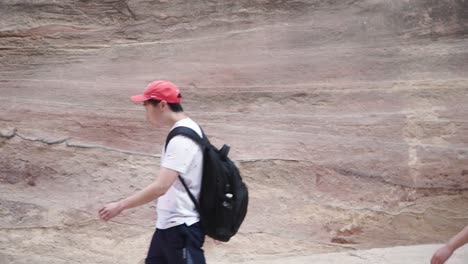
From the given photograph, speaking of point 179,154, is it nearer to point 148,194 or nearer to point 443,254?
point 148,194

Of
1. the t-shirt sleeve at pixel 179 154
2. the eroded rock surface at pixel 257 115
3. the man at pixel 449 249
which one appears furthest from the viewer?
the eroded rock surface at pixel 257 115

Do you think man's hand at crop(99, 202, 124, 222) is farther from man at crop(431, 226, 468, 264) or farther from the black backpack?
man at crop(431, 226, 468, 264)

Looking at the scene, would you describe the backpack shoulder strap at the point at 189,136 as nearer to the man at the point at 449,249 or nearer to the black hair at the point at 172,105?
the black hair at the point at 172,105

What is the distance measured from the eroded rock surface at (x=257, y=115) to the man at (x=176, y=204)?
7.20ft

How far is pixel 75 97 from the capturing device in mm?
5559

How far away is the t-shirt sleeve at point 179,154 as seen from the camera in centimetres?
290

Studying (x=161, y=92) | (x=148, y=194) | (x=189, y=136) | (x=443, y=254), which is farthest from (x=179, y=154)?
(x=443, y=254)

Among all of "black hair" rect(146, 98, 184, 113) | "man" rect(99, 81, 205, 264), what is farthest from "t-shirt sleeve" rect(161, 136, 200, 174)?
"black hair" rect(146, 98, 184, 113)

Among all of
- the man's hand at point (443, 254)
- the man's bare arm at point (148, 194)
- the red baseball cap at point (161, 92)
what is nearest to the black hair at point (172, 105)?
the red baseball cap at point (161, 92)

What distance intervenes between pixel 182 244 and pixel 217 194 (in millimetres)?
248

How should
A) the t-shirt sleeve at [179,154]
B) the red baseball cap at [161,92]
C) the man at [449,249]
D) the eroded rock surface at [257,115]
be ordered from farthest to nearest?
the eroded rock surface at [257,115]
the red baseball cap at [161,92]
the t-shirt sleeve at [179,154]
the man at [449,249]

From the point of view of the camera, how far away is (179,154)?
2.91 meters

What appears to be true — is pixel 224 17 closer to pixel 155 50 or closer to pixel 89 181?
pixel 155 50

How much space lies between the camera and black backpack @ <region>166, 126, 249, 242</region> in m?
2.96
